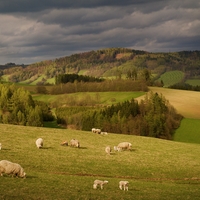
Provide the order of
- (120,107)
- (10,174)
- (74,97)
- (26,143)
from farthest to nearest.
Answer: (74,97), (120,107), (26,143), (10,174)

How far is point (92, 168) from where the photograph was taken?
1315 inches

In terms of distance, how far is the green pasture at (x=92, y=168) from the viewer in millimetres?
21766

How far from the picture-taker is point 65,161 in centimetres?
3481

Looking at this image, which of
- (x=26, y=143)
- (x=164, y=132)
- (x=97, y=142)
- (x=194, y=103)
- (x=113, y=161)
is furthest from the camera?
(x=194, y=103)

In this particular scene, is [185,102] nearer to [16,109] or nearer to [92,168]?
[16,109]

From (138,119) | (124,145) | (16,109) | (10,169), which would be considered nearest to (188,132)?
(138,119)

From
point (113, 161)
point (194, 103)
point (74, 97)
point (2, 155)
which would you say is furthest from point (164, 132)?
point (74, 97)

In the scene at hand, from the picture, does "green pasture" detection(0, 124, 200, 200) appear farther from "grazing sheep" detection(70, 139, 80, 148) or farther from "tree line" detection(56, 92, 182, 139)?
"tree line" detection(56, 92, 182, 139)

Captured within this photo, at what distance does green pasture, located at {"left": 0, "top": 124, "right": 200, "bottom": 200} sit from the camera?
2177 cm

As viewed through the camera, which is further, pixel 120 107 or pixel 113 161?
pixel 120 107

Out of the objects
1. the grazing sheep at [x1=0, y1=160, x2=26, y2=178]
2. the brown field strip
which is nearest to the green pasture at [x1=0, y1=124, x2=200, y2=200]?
the grazing sheep at [x1=0, y1=160, x2=26, y2=178]

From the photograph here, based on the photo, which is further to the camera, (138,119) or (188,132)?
(138,119)

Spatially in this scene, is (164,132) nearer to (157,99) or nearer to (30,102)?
(157,99)

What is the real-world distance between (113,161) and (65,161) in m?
6.69
